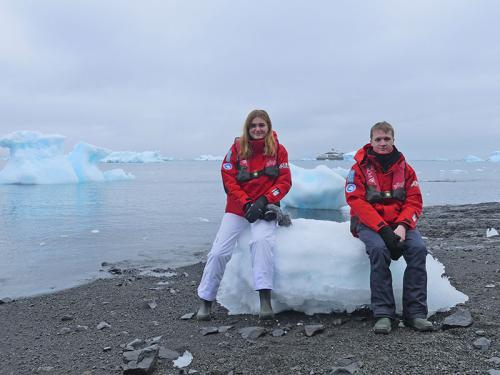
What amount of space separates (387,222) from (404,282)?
1.87ft

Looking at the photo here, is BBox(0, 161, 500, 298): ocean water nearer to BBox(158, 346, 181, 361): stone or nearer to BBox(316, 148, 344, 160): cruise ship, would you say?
BBox(158, 346, 181, 361): stone

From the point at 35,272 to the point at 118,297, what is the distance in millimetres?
3424

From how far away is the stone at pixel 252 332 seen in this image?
12.6 feet

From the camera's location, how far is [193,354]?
3527mm

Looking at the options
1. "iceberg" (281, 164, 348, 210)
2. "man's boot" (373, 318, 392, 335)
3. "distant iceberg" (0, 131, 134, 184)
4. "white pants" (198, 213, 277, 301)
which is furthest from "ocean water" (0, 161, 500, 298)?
"distant iceberg" (0, 131, 134, 184)

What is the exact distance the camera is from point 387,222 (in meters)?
4.14

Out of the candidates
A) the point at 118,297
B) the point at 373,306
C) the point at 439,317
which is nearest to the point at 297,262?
the point at 373,306

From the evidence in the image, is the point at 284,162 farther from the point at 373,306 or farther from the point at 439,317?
the point at 439,317

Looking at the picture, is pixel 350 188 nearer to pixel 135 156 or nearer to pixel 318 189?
pixel 318 189

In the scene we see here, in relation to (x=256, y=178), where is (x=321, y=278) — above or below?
below

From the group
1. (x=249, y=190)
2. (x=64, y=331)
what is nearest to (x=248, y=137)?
(x=249, y=190)

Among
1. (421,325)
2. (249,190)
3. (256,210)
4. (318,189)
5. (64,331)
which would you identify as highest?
(249,190)

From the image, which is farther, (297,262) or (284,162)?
(284,162)

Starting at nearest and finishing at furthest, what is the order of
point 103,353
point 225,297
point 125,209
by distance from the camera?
point 103,353 → point 225,297 → point 125,209
